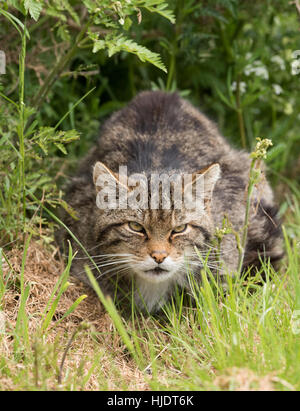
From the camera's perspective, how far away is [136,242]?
338cm

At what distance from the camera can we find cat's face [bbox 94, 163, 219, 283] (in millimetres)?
3305

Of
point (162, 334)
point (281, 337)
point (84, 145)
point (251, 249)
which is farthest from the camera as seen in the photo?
point (84, 145)

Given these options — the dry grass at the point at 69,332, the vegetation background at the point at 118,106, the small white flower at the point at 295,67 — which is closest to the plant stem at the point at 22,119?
the vegetation background at the point at 118,106

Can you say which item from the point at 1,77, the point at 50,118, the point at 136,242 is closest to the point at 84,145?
the point at 50,118

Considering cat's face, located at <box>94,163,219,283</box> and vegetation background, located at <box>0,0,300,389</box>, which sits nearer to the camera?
vegetation background, located at <box>0,0,300,389</box>

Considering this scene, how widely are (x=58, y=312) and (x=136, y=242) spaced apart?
69 cm

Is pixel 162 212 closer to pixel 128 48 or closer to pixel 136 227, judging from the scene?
pixel 136 227

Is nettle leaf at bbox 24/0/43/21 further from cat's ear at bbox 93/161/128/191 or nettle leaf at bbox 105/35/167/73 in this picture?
cat's ear at bbox 93/161/128/191

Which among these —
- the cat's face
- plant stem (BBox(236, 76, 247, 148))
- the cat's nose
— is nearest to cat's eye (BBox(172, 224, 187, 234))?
the cat's face

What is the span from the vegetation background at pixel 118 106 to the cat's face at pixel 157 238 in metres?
0.30

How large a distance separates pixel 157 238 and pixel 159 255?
0.13 m

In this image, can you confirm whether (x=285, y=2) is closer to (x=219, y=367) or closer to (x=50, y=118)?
(x=50, y=118)

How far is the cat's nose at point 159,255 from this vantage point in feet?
10.7

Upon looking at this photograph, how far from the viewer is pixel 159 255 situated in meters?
3.25
